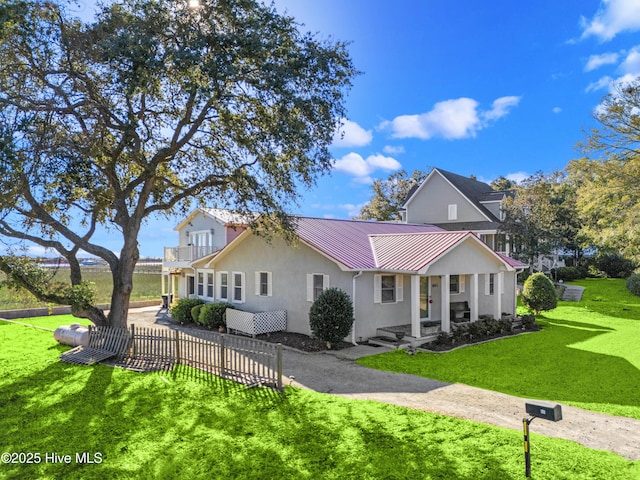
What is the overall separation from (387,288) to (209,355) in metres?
8.03

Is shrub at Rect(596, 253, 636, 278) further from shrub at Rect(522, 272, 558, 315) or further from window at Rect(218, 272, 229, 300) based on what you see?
window at Rect(218, 272, 229, 300)

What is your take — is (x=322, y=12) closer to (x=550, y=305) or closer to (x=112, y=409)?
(x=112, y=409)

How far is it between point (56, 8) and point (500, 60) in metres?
18.9

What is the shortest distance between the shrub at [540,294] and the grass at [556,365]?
1.49 m

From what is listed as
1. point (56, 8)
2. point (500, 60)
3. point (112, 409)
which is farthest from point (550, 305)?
point (56, 8)

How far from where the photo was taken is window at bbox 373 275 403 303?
16.6 meters

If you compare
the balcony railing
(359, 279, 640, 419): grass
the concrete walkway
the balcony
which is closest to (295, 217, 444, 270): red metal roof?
the concrete walkway

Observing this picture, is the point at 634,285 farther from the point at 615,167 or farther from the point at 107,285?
the point at 107,285

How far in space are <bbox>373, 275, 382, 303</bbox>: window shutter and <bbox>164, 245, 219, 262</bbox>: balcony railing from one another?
13073 mm

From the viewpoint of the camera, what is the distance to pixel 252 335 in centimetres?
1752

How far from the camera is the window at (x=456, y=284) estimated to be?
816 inches

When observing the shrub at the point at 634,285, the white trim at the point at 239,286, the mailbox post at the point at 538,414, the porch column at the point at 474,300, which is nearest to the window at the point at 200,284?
the white trim at the point at 239,286

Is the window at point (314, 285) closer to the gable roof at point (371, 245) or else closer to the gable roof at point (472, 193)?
the gable roof at point (371, 245)

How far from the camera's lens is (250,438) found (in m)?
7.58
